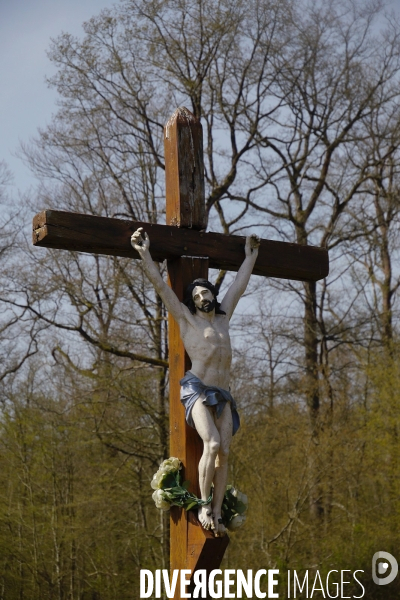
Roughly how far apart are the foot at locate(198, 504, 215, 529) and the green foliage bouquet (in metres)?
0.03

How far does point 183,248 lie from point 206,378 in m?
0.78

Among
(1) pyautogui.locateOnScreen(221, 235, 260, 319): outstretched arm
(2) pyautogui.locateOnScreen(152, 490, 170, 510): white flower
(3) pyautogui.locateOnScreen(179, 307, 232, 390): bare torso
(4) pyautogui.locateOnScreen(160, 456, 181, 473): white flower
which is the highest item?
(1) pyautogui.locateOnScreen(221, 235, 260, 319): outstretched arm

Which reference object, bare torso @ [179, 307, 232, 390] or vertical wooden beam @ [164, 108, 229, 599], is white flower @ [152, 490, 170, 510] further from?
bare torso @ [179, 307, 232, 390]

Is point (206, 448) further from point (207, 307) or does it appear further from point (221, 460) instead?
point (207, 307)

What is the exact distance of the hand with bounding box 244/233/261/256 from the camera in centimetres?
588

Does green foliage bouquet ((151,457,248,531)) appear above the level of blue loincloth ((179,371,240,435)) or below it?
below

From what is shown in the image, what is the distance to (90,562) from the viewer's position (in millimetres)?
17047

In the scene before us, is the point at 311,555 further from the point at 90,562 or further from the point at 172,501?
the point at 172,501

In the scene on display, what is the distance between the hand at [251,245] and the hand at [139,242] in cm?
71

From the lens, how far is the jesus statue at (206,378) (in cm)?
513

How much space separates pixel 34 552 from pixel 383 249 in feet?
28.7

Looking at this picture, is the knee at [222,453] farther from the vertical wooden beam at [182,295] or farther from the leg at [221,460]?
the vertical wooden beam at [182,295]

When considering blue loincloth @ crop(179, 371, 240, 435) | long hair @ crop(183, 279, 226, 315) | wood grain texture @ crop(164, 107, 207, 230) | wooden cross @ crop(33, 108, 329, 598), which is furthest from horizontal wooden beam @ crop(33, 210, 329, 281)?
blue loincloth @ crop(179, 371, 240, 435)

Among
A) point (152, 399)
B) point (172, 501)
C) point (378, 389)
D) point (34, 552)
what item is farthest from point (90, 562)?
point (172, 501)
